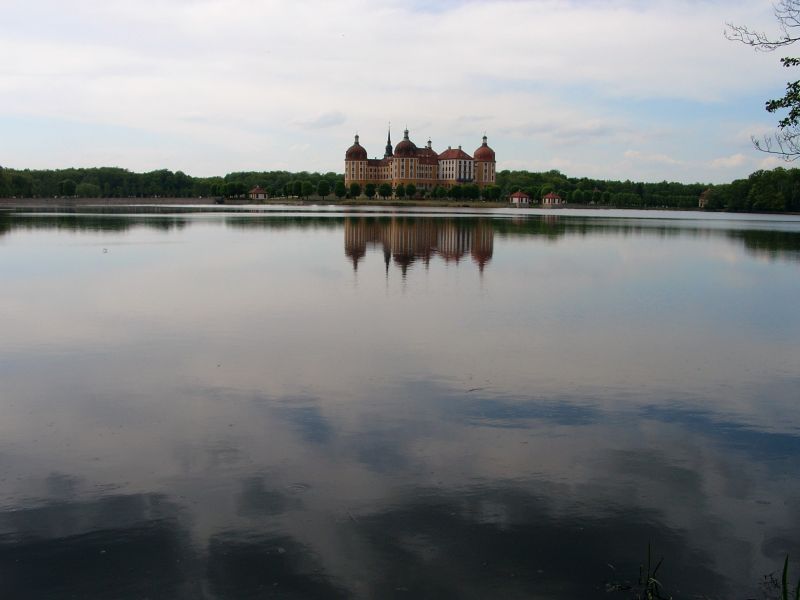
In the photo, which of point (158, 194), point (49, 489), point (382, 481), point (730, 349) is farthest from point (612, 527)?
point (158, 194)

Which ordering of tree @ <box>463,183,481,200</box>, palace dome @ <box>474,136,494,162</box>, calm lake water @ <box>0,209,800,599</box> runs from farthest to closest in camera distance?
palace dome @ <box>474,136,494,162</box>
tree @ <box>463,183,481,200</box>
calm lake water @ <box>0,209,800,599</box>

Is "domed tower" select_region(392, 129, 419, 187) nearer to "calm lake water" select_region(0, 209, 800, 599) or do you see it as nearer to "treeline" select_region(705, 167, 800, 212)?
"treeline" select_region(705, 167, 800, 212)

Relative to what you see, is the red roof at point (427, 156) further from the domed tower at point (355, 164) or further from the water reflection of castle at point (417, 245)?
the water reflection of castle at point (417, 245)

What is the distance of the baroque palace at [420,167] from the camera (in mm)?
151750

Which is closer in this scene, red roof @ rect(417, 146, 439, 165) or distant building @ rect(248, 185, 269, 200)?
distant building @ rect(248, 185, 269, 200)

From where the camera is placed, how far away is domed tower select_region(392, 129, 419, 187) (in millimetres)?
151125

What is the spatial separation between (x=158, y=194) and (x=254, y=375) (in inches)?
5687

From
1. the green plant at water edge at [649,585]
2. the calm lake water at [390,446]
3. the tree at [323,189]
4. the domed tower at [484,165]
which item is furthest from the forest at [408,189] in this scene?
the green plant at water edge at [649,585]

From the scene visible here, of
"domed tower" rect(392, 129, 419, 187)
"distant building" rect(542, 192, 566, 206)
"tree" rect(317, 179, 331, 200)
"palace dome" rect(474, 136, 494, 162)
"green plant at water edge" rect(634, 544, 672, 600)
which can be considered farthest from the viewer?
"palace dome" rect(474, 136, 494, 162)

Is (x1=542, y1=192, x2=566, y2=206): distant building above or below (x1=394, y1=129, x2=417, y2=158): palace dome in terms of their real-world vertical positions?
below

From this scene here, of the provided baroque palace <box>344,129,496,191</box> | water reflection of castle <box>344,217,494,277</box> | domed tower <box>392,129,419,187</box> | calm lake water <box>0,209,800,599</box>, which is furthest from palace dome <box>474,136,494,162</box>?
calm lake water <box>0,209,800,599</box>

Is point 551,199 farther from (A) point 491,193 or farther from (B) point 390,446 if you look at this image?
(B) point 390,446

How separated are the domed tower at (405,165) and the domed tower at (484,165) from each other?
13.3 metres

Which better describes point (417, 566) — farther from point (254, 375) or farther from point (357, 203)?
point (357, 203)
